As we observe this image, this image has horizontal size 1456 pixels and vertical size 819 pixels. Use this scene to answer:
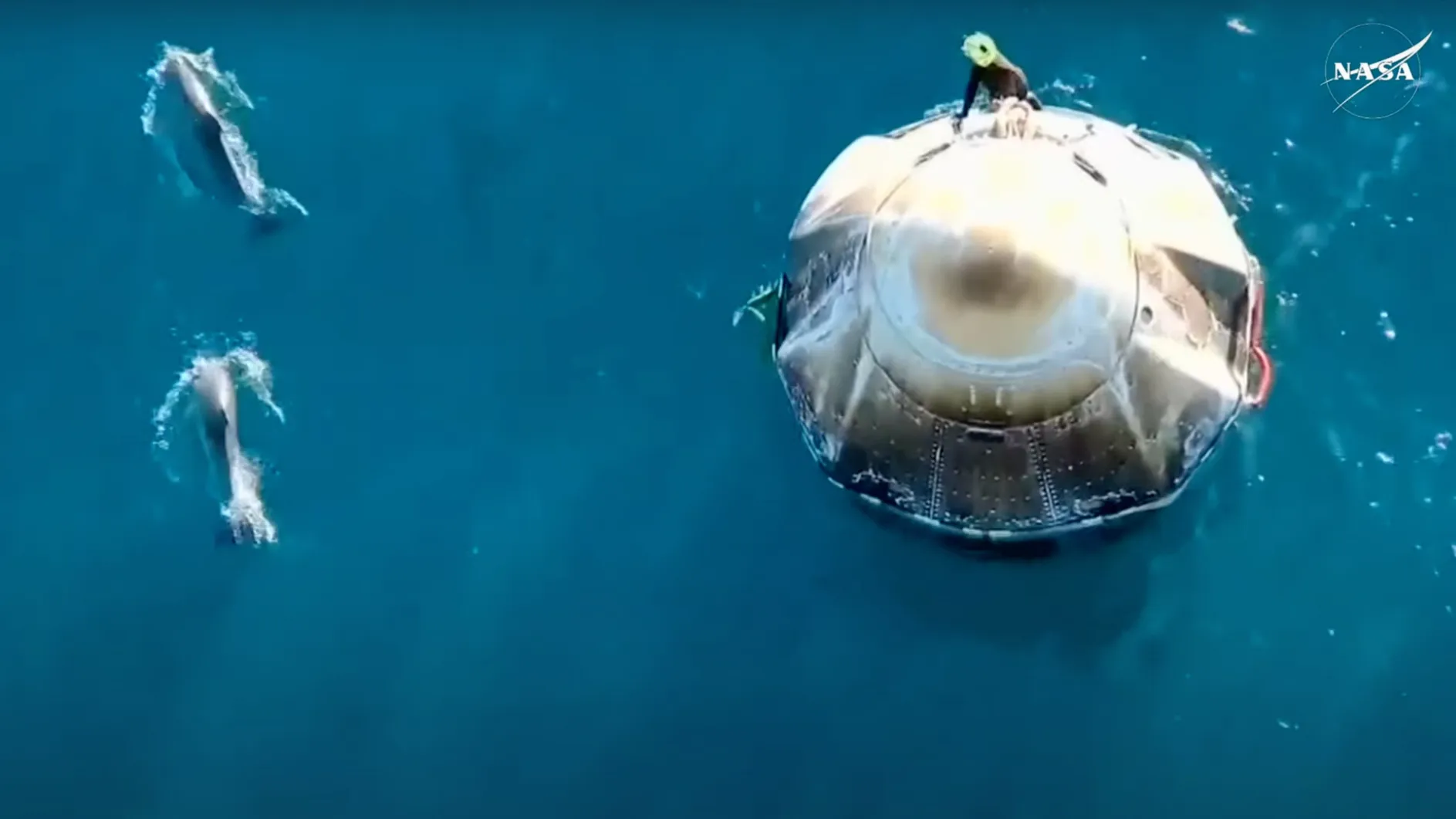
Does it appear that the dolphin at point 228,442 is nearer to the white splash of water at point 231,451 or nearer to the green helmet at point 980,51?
the white splash of water at point 231,451

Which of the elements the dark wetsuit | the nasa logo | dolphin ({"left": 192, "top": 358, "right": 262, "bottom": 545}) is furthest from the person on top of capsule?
dolphin ({"left": 192, "top": 358, "right": 262, "bottom": 545})

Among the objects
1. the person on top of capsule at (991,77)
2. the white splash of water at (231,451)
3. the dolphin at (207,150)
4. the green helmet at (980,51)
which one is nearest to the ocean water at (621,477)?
the white splash of water at (231,451)

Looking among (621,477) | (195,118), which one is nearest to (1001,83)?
(621,477)

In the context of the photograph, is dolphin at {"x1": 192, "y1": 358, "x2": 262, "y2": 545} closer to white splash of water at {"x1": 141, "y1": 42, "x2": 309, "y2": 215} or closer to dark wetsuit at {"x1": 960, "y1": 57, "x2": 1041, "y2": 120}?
white splash of water at {"x1": 141, "y1": 42, "x2": 309, "y2": 215}

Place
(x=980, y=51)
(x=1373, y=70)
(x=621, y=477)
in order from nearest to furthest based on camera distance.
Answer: (x=980, y=51), (x=1373, y=70), (x=621, y=477)

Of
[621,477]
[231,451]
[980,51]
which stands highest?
[980,51]

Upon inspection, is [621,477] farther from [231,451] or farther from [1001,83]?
[1001,83]

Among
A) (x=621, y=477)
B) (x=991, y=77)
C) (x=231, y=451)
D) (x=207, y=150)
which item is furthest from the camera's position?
(x=207, y=150)
